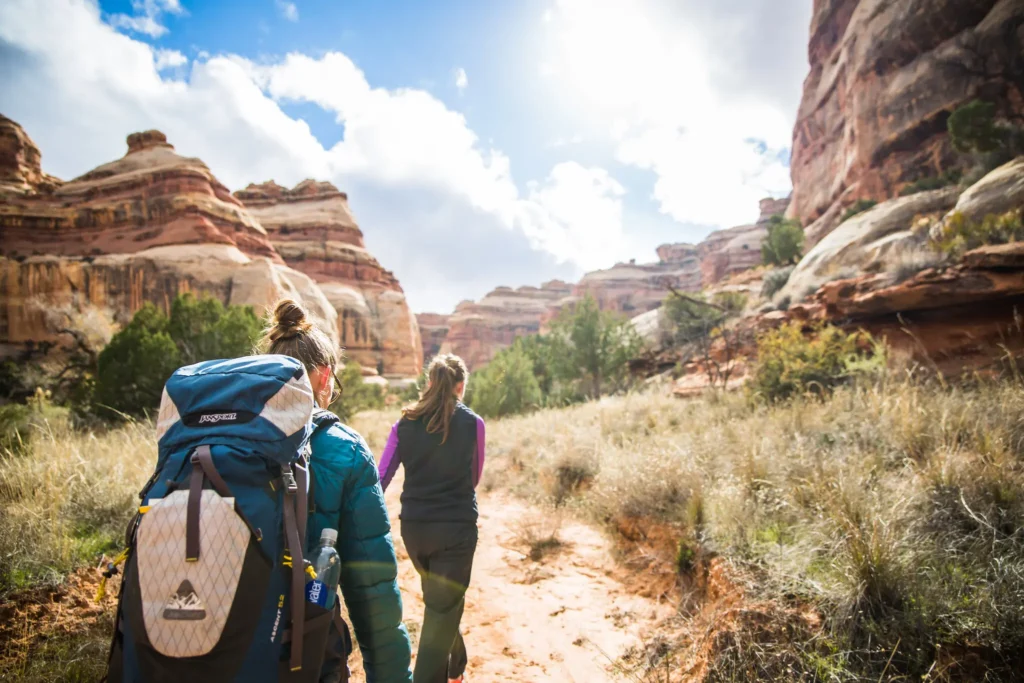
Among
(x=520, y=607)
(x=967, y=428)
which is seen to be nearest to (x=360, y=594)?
(x=520, y=607)

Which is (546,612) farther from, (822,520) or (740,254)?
(740,254)

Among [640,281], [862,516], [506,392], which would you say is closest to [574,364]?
[506,392]

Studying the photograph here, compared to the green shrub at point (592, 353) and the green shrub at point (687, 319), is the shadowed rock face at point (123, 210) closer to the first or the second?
the green shrub at point (592, 353)

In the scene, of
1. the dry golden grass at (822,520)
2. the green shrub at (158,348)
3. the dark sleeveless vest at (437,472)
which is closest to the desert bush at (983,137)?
the dry golden grass at (822,520)

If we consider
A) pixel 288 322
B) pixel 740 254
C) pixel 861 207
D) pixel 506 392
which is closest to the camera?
pixel 288 322

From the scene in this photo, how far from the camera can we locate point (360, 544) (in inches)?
55.7

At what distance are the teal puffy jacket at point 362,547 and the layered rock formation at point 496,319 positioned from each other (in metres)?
64.7

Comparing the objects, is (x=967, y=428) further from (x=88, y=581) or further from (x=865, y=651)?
(x=88, y=581)

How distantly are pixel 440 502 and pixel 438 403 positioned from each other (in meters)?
0.59

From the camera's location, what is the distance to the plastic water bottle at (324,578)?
3.68 feet

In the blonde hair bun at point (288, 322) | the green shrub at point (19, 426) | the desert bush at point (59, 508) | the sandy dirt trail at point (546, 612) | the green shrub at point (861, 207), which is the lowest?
the sandy dirt trail at point (546, 612)

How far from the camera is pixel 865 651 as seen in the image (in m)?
2.21

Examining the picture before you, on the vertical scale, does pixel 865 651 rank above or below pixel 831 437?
below

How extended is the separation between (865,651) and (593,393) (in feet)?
41.1
